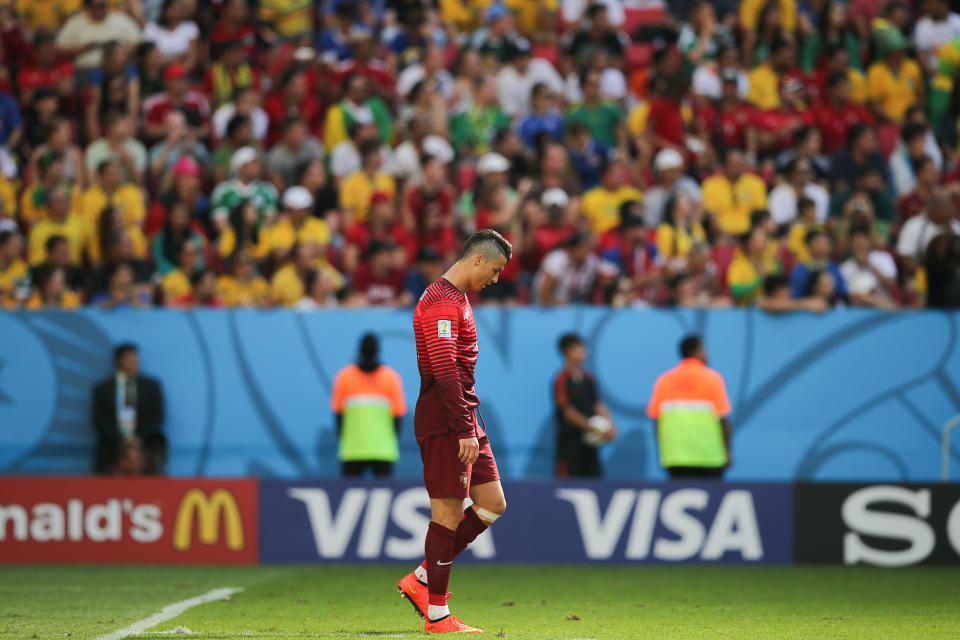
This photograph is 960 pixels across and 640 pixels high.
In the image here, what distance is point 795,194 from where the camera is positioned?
15.8 metres

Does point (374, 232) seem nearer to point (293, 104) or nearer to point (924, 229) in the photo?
point (293, 104)

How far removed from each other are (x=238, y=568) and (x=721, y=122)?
332 inches

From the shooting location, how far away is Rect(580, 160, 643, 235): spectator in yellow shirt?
49.8ft

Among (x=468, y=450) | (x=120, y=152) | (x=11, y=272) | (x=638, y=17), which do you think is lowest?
(x=468, y=450)

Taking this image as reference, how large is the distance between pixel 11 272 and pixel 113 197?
5.10 ft

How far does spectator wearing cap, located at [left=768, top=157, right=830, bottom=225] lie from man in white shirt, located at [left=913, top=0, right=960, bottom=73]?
12.1ft

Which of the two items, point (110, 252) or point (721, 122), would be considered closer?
point (110, 252)

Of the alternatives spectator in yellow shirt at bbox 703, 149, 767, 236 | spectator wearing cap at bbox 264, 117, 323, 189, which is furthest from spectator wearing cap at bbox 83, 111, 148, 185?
spectator in yellow shirt at bbox 703, 149, 767, 236

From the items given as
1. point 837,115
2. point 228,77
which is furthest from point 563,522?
point 228,77

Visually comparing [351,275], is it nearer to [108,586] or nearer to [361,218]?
[361,218]

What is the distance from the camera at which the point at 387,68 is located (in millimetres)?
17250

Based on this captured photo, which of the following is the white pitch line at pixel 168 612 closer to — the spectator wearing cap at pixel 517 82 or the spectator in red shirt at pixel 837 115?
the spectator wearing cap at pixel 517 82

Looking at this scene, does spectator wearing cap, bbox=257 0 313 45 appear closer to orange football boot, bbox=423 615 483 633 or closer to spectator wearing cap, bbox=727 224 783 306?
spectator wearing cap, bbox=727 224 783 306

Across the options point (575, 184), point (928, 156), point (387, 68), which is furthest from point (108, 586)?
point (928, 156)
